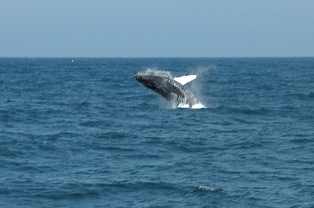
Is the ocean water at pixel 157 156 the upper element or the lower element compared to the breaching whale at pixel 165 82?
lower

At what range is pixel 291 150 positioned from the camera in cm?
3216

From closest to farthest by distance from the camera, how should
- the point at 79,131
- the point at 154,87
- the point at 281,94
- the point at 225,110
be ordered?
the point at 154,87 < the point at 79,131 < the point at 225,110 < the point at 281,94

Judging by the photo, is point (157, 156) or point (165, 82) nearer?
point (157, 156)

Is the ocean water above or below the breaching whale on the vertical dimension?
below

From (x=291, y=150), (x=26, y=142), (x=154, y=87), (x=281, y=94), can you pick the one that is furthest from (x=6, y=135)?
(x=281, y=94)

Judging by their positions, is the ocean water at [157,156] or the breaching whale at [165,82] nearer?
the ocean water at [157,156]

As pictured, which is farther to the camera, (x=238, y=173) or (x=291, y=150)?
(x=291, y=150)

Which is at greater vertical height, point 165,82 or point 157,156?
point 165,82

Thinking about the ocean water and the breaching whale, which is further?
the breaching whale

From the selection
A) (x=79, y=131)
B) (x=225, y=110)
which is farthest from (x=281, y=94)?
(x=79, y=131)

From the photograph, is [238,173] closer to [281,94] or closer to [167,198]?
[167,198]

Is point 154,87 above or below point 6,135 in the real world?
above

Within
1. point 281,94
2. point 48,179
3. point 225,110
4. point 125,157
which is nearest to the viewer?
point 48,179

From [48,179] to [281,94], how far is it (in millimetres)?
44259
